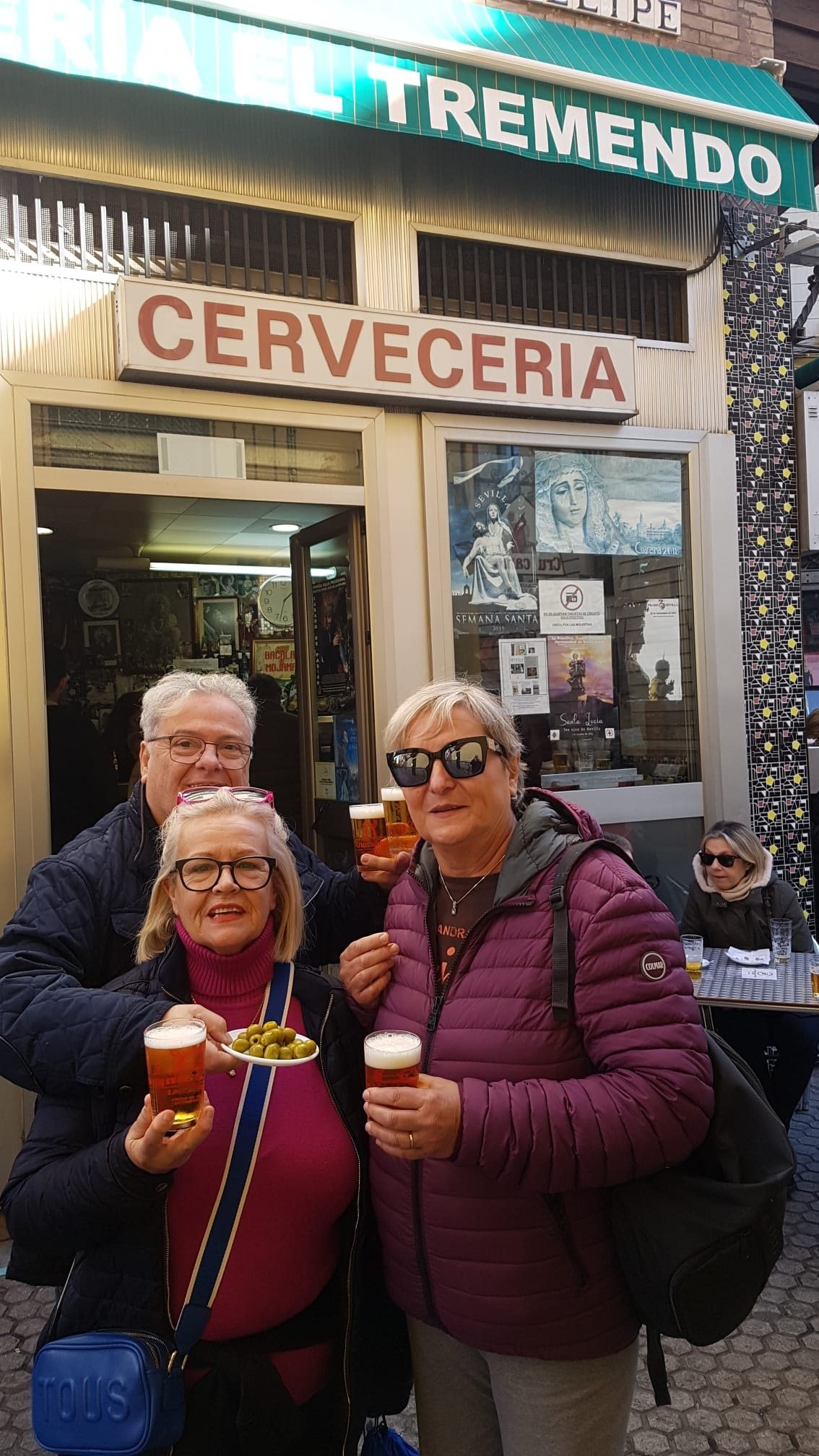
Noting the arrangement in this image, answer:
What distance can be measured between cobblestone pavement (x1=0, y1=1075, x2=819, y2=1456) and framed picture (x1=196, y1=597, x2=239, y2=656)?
5.11 meters

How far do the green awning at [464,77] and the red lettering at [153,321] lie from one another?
80 centimetres

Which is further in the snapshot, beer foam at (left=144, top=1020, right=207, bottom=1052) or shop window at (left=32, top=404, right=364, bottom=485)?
shop window at (left=32, top=404, right=364, bottom=485)

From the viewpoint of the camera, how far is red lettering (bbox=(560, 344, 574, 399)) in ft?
17.7

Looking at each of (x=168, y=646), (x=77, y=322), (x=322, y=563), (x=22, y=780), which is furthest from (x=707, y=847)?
(x=168, y=646)

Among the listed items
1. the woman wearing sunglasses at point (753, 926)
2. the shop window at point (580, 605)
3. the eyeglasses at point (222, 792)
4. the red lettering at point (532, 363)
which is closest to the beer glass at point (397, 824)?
the eyeglasses at point (222, 792)

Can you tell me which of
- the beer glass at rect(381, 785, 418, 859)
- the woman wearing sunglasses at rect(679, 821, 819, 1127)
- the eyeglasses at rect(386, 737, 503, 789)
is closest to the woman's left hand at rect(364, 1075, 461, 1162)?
the eyeglasses at rect(386, 737, 503, 789)

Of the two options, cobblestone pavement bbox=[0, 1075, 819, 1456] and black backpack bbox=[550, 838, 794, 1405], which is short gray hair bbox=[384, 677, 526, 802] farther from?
cobblestone pavement bbox=[0, 1075, 819, 1456]

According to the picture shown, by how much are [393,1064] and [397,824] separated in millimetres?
1138

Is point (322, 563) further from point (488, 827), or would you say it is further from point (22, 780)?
point (488, 827)

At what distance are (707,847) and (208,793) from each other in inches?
130

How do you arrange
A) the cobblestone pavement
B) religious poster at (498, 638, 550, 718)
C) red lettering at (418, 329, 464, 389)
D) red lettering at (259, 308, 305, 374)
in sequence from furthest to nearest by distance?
religious poster at (498, 638, 550, 718) < red lettering at (418, 329, 464, 389) < red lettering at (259, 308, 305, 374) < the cobblestone pavement

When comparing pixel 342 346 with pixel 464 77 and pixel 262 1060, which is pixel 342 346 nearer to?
pixel 464 77

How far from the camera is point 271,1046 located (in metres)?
1.85

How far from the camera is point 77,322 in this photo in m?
4.48
